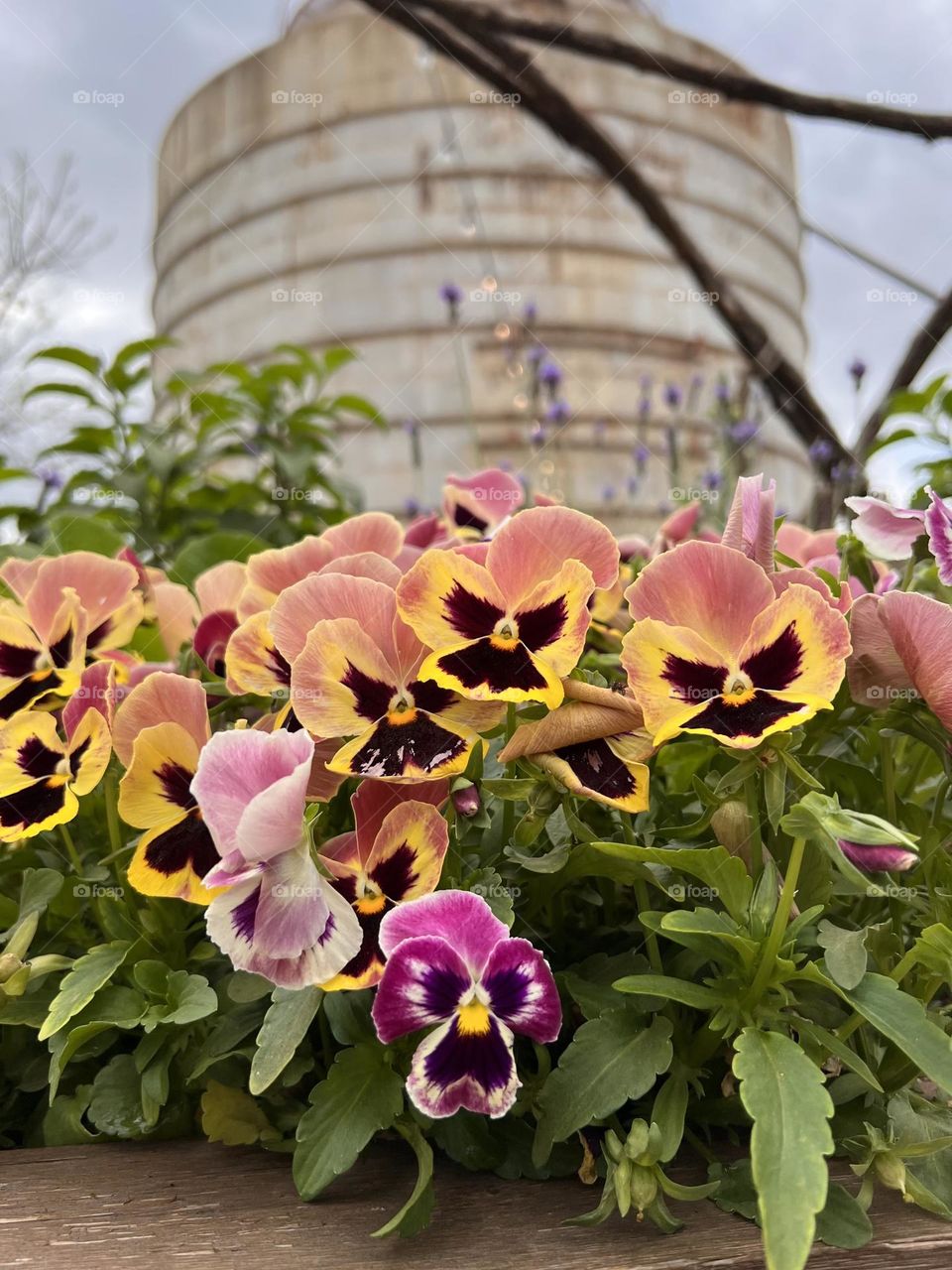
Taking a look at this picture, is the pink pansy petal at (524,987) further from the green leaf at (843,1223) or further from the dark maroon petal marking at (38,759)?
the dark maroon petal marking at (38,759)

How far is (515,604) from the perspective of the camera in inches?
17.9

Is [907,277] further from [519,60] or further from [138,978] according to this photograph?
[138,978]

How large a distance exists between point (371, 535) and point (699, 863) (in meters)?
0.26

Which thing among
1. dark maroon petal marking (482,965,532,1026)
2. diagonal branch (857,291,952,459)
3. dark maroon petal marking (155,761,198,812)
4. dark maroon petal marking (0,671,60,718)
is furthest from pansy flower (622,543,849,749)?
diagonal branch (857,291,952,459)

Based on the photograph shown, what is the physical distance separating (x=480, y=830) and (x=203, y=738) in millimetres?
134

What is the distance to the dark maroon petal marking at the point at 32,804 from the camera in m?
0.50

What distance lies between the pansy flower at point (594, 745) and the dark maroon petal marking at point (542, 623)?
0.02m

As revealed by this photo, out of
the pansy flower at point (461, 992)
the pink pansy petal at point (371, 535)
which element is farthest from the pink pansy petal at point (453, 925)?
the pink pansy petal at point (371, 535)

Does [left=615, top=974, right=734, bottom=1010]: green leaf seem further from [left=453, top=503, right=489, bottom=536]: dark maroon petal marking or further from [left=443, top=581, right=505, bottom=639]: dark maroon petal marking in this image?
[left=453, top=503, right=489, bottom=536]: dark maroon petal marking

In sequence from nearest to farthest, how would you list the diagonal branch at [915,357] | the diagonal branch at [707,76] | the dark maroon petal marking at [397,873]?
Answer: the dark maroon petal marking at [397,873] < the diagonal branch at [707,76] < the diagonal branch at [915,357]

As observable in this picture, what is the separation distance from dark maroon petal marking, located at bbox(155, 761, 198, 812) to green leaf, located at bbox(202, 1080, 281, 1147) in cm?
13

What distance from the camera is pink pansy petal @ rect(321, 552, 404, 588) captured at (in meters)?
0.47

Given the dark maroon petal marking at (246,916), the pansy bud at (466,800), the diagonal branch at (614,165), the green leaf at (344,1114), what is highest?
the diagonal branch at (614,165)

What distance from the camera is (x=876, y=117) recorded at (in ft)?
3.60
